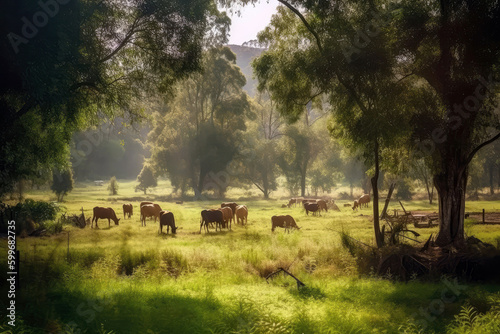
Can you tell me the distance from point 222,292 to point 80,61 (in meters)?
9.96

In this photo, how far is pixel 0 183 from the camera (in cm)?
1459

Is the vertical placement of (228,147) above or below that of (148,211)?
above

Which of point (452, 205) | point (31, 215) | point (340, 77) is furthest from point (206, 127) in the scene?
point (452, 205)

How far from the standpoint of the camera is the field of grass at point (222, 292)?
8.71 metres

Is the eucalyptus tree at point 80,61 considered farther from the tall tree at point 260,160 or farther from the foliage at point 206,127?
the tall tree at point 260,160

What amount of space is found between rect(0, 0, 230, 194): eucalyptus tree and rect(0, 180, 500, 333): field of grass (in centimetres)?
517

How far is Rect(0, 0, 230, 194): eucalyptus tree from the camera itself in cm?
1239

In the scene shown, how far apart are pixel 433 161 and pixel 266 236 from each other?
32.0 feet

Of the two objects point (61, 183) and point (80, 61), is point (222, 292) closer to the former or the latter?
point (80, 61)

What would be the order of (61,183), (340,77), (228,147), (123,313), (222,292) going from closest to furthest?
(123,313)
(222,292)
(340,77)
(61,183)
(228,147)

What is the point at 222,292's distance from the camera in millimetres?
11367

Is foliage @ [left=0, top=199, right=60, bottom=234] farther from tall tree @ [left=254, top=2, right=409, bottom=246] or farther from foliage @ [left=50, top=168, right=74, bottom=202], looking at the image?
foliage @ [left=50, top=168, right=74, bottom=202]

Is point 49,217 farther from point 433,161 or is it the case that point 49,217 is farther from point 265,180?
point 265,180

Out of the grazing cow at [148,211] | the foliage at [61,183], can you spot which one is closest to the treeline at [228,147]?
the foliage at [61,183]
